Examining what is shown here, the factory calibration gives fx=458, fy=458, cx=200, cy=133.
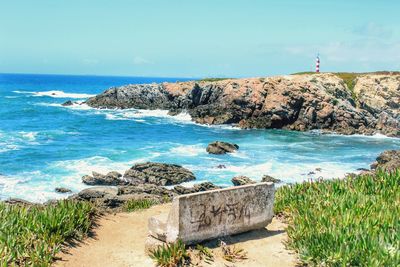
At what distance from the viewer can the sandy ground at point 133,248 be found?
1052cm

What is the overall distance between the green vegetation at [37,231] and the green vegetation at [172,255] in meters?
2.31

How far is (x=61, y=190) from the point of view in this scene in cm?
2712

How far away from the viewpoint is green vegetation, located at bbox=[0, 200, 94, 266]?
31.9ft

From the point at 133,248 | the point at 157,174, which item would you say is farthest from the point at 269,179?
the point at 133,248

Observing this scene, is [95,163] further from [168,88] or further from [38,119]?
[168,88]

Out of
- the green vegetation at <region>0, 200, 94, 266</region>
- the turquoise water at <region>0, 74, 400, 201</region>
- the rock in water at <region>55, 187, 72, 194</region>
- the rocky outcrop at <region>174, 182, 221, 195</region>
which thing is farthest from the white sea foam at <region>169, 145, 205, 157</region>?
the green vegetation at <region>0, 200, 94, 266</region>

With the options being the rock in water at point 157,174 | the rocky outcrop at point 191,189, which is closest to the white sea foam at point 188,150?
the rock in water at point 157,174

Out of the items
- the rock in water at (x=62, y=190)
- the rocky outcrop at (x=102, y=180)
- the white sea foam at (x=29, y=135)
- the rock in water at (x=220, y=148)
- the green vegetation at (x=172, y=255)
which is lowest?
the rock in water at (x=62, y=190)

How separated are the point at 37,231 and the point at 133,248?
92.5 inches

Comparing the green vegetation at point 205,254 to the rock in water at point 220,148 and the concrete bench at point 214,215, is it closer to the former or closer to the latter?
the concrete bench at point 214,215

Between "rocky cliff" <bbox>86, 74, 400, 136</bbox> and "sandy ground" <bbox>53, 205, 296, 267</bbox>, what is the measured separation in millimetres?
47616

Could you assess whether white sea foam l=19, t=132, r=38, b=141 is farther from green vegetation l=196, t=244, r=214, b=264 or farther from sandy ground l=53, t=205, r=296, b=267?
green vegetation l=196, t=244, r=214, b=264

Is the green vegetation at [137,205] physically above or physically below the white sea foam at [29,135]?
above

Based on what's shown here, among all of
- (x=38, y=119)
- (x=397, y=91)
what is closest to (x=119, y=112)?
(x=38, y=119)
